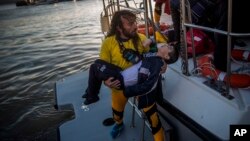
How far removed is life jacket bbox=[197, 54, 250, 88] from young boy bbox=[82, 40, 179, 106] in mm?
295

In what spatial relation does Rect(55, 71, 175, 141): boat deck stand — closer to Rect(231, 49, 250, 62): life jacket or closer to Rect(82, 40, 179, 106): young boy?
Rect(82, 40, 179, 106): young boy

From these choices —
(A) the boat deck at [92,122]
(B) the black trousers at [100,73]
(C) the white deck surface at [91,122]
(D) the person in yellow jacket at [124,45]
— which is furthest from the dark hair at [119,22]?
(C) the white deck surface at [91,122]

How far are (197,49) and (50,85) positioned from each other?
160 inches

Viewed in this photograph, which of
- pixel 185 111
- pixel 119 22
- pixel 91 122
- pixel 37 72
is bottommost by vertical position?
pixel 37 72

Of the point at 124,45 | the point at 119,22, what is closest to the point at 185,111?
the point at 124,45

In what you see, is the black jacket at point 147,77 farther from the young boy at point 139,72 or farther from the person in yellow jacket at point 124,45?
the person in yellow jacket at point 124,45

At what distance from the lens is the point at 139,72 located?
2.40 meters

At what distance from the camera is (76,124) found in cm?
344

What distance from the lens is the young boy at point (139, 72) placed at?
7.72 ft

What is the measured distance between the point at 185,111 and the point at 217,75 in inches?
16.9

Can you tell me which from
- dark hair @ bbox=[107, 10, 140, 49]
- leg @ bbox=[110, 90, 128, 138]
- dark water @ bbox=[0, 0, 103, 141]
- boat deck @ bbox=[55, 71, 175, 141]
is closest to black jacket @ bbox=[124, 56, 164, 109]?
dark hair @ bbox=[107, 10, 140, 49]

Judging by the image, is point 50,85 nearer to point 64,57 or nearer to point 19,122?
point 19,122

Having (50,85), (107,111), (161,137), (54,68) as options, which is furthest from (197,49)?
(54,68)

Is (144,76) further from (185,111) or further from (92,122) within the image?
(92,122)
